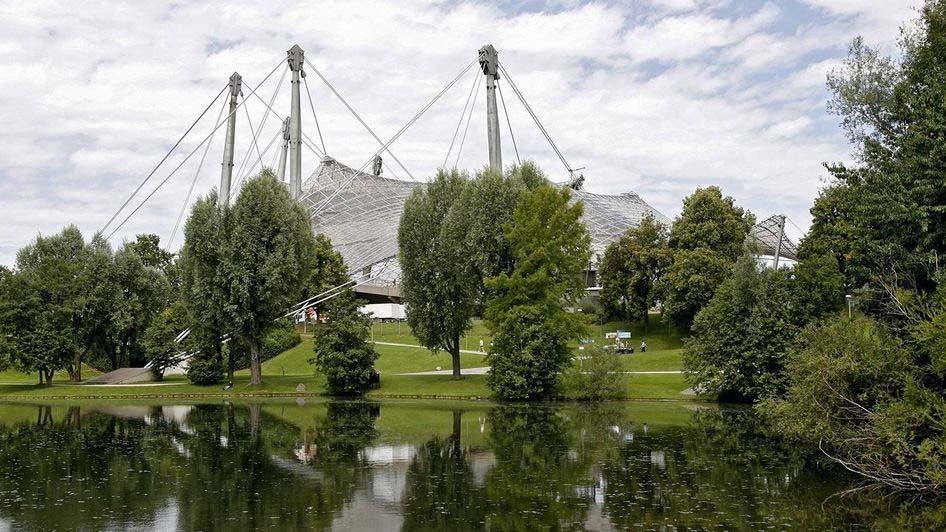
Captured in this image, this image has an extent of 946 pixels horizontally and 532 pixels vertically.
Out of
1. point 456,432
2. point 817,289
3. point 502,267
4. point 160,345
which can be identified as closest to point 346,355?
point 502,267

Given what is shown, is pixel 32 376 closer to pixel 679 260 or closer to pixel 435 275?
pixel 435 275

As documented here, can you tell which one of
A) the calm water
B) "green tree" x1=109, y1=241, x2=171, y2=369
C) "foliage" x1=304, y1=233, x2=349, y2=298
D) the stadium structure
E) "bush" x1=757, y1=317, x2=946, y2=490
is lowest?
the calm water

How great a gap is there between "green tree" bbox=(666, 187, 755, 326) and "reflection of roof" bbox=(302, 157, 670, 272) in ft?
56.5

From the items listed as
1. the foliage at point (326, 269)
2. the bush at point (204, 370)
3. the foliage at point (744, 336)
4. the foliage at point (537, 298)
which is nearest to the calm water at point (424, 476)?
the foliage at point (744, 336)

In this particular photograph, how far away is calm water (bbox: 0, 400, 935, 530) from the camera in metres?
18.7

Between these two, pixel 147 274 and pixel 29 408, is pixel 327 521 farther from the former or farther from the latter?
pixel 147 274

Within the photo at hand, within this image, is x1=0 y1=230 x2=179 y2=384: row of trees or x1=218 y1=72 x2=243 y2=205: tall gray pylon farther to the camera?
x1=218 y1=72 x2=243 y2=205: tall gray pylon

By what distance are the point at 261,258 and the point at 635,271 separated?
29.0 metres

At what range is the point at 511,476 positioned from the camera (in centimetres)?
2377

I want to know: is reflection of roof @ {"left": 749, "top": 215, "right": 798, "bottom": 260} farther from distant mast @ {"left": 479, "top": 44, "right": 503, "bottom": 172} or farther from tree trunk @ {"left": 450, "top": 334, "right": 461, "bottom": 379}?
tree trunk @ {"left": 450, "top": 334, "right": 461, "bottom": 379}

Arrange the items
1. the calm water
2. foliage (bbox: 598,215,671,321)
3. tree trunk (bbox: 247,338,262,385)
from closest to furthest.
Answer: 1. the calm water
2. tree trunk (bbox: 247,338,262,385)
3. foliage (bbox: 598,215,671,321)

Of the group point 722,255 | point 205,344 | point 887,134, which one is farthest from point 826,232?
point 205,344

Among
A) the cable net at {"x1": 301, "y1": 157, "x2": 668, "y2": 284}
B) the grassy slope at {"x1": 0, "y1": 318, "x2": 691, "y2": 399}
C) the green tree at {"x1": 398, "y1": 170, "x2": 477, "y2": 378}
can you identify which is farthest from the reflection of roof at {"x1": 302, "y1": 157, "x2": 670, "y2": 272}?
the green tree at {"x1": 398, "y1": 170, "x2": 477, "y2": 378}

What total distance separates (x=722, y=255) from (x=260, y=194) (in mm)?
32616
